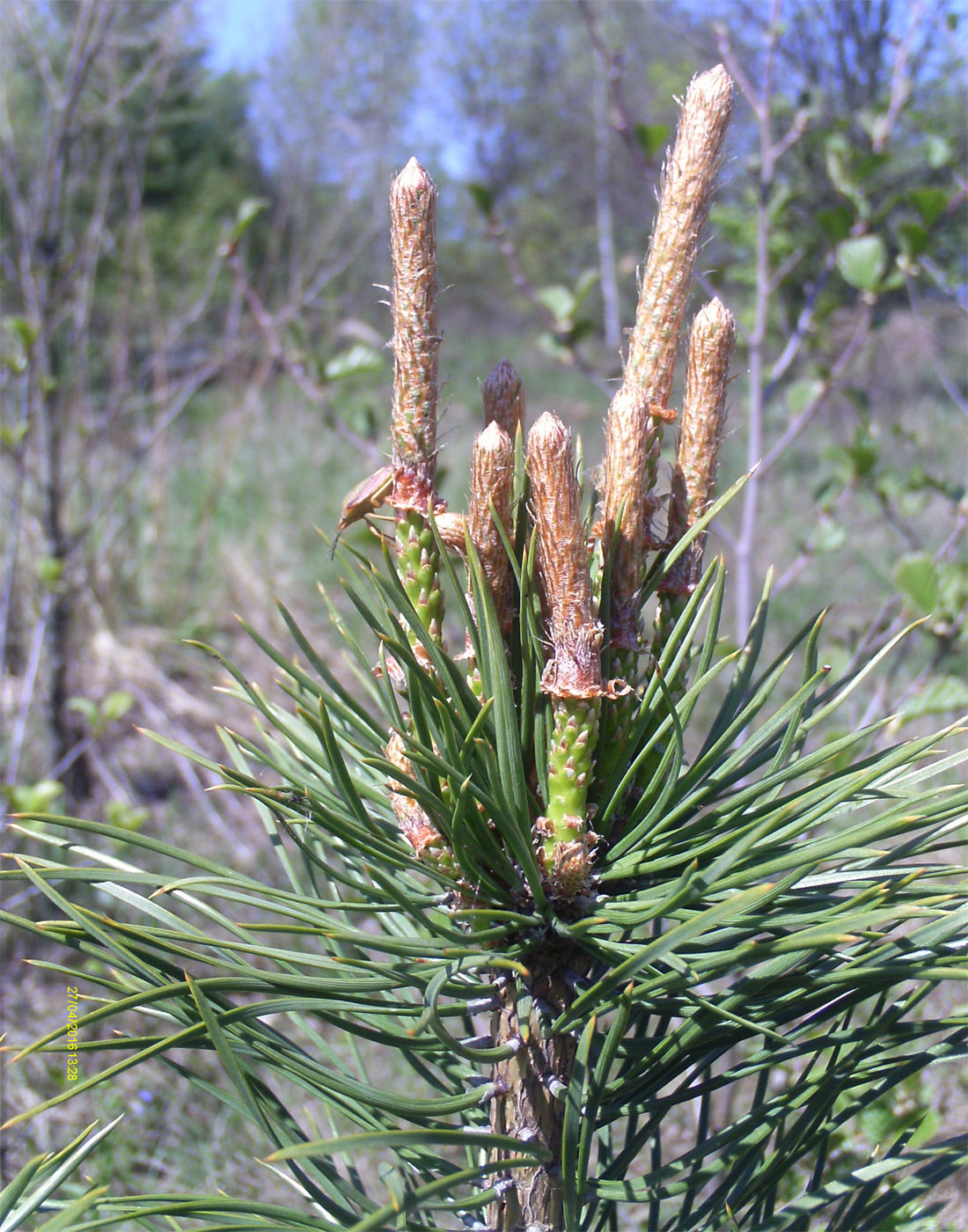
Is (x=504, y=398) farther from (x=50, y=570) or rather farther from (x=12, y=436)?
(x=50, y=570)

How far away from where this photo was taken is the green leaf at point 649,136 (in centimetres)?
112

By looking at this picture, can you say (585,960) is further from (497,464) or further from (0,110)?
(0,110)

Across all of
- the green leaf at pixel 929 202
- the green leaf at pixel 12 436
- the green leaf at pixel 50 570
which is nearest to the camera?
the green leaf at pixel 929 202

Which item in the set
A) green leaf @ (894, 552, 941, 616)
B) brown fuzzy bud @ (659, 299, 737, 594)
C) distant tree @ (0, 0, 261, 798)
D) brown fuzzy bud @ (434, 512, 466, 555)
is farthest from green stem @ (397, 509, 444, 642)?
distant tree @ (0, 0, 261, 798)

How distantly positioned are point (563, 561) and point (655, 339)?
129 mm

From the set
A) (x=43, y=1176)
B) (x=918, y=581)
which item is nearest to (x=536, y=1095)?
(x=43, y=1176)

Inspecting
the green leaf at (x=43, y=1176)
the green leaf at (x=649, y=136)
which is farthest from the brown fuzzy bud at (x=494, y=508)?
the green leaf at (x=649, y=136)

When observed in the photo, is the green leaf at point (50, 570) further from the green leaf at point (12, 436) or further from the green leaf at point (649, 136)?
the green leaf at point (649, 136)

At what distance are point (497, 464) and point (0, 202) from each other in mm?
5270

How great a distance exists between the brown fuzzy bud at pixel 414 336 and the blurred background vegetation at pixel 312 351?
0.17 feet

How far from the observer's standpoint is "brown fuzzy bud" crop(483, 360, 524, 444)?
46 centimetres

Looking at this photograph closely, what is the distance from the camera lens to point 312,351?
4.82 feet

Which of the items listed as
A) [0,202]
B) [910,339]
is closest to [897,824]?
[0,202]

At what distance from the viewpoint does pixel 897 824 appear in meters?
0.39
